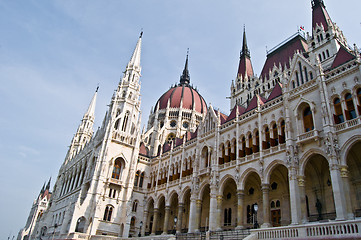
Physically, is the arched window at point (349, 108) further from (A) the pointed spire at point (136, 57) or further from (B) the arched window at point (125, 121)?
(A) the pointed spire at point (136, 57)

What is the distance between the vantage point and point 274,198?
85.8 feet

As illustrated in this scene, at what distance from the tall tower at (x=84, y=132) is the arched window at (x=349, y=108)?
5130 cm

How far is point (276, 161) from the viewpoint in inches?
926

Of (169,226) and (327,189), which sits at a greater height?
(327,189)

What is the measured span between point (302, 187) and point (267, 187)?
3.33 metres

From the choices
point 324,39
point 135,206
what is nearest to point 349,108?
point 324,39

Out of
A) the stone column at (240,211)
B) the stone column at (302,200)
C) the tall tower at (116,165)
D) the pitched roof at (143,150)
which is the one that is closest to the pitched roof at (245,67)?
the tall tower at (116,165)

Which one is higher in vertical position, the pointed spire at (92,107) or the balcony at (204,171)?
the pointed spire at (92,107)

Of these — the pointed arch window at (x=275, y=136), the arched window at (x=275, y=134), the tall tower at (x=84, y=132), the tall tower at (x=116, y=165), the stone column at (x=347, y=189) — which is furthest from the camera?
the tall tower at (x=84, y=132)

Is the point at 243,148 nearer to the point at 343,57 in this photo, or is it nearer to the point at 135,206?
the point at 343,57

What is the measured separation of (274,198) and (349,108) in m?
10.6

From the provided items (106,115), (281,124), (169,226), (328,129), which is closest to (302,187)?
(328,129)

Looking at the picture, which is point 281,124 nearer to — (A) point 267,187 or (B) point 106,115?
(A) point 267,187

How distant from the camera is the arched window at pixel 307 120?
74.3ft
